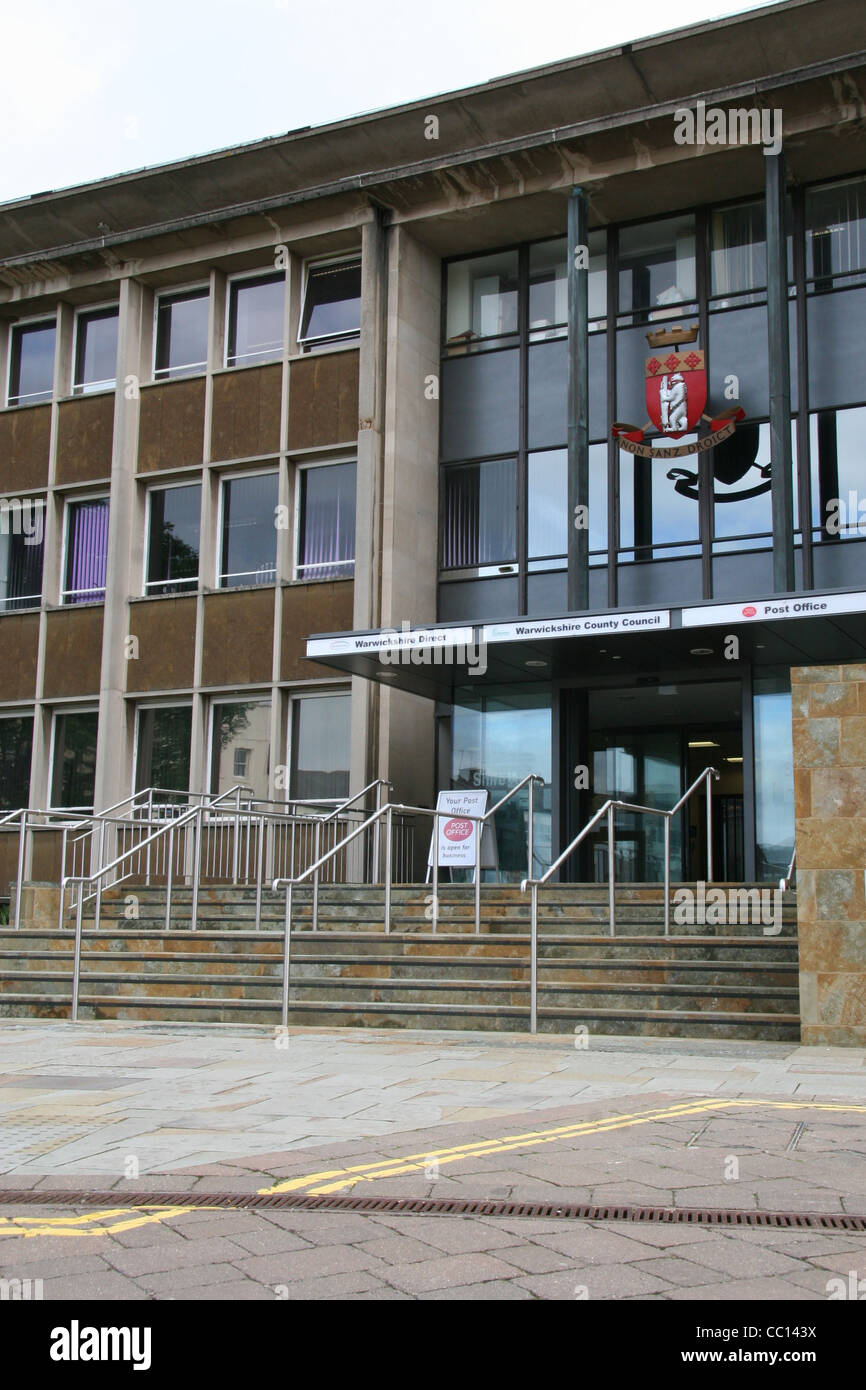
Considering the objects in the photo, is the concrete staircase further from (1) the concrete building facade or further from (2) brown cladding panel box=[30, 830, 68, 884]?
(2) brown cladding panel box=[30, 830, 68, 884]

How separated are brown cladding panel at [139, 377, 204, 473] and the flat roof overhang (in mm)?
5474

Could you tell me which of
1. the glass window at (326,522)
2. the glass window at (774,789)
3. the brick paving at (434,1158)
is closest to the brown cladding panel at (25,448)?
the glass window at (326,522)

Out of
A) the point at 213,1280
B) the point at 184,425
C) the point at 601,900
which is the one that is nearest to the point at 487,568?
the point at 184,425

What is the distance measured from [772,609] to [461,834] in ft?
16.5

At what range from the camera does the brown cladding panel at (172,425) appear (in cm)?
2198

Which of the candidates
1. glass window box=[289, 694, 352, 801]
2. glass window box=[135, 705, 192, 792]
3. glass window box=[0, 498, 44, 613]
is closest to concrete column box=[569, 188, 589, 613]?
glass window box=[289, 694, 352, 801]

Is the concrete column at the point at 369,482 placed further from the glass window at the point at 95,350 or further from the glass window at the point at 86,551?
the glass window at the point at 95,350

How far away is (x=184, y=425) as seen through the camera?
22.1m

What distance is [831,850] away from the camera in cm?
1059

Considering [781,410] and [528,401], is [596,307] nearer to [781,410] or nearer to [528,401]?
[528,401]

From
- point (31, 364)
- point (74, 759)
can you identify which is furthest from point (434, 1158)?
point (31, 364)

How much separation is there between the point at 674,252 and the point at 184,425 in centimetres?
780

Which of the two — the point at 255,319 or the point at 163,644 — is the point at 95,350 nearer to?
the point at 255,319

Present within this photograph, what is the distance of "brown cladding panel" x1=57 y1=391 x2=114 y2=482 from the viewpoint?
22.6 m
